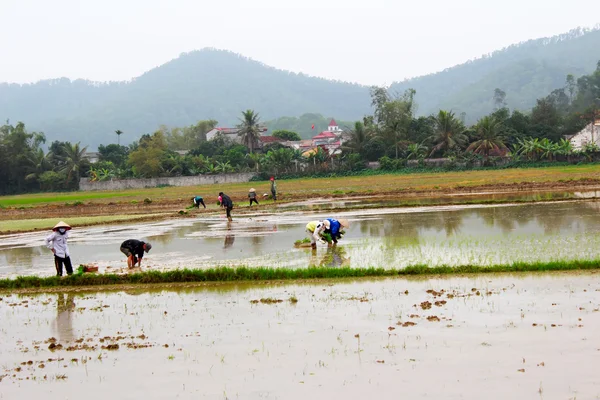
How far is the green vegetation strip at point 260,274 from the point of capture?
11.5 m

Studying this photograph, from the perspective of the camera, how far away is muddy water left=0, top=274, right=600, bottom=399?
21.2 ft

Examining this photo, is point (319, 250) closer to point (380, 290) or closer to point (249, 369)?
point (380, 290)

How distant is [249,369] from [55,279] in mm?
7952

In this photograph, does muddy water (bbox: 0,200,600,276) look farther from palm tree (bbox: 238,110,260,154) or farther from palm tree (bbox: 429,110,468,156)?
palm tree (bbox: 238,110,260,154)

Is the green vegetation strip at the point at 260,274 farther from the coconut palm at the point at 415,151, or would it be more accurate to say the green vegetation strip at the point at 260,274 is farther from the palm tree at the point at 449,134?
the palm tree at the point at 449,134

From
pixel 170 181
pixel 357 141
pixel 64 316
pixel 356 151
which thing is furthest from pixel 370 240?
pixel 170 181

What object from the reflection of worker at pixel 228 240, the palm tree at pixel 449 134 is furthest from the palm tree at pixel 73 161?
the reflection of worker at pixel 228 240

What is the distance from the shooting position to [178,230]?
24.1 metres

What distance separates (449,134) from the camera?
210ft

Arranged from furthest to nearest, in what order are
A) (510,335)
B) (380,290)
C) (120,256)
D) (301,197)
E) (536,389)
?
1. (301,197)
2. (120,256)
3. (380,290)
4. (510,335)
5. (536,389)

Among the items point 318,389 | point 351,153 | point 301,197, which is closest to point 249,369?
point 318,389

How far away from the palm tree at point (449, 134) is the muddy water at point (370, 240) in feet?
127

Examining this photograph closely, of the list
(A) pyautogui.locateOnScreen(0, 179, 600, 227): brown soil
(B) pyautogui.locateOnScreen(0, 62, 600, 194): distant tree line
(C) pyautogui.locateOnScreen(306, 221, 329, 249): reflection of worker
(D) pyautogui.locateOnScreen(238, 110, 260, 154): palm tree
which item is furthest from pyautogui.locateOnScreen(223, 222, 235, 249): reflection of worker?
(D) pyautogui.locateOnScreen(238, 110, 260, 154): palm tree

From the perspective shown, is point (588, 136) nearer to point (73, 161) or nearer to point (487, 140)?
point (487, 140)
